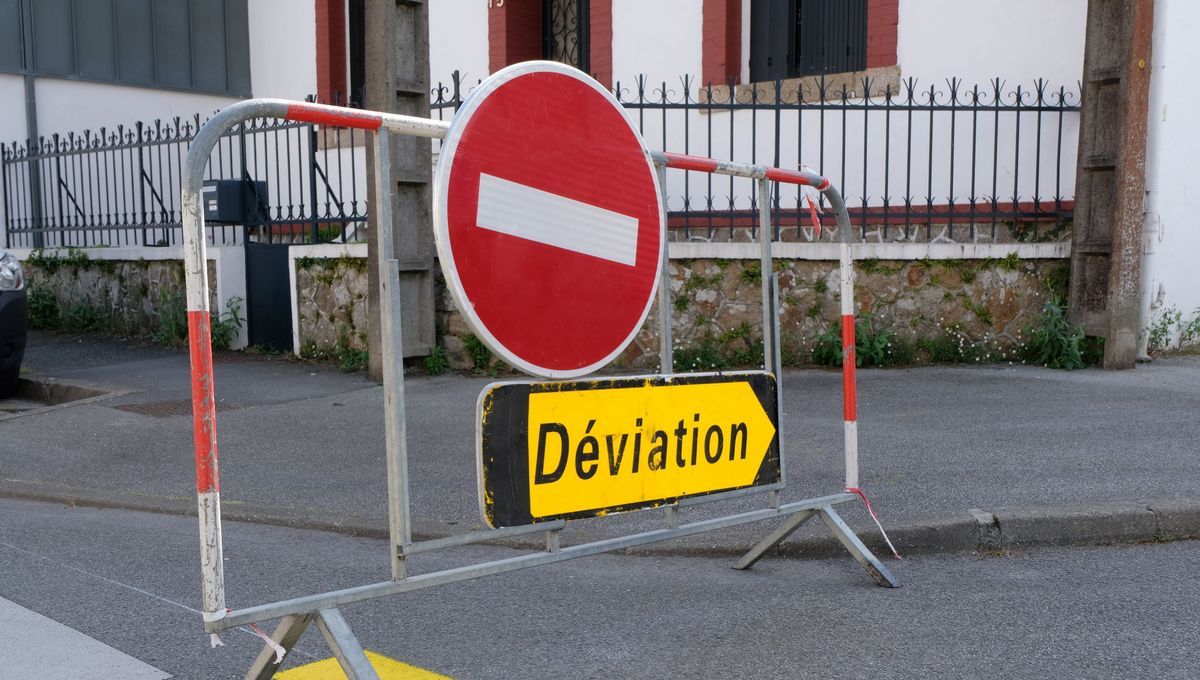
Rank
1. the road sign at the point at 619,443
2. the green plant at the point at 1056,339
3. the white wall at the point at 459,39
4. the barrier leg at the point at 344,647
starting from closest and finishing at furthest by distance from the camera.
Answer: the barrier leg at the point at 344,647 < the road sign at the point at 619,443 < the green plant at the point at 1056,339 < the white wall at the point at 459,39


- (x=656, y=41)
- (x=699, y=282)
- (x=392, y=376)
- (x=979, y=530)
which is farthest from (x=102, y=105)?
(x=392, y=376)

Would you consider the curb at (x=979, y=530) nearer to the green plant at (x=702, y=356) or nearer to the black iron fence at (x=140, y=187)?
the green plant at (x=702, y=356)

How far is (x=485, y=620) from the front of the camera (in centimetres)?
382

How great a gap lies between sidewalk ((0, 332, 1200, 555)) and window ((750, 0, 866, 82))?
3.93 m

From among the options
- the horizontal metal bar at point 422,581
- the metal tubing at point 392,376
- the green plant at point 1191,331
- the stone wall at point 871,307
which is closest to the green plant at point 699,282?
the stone wall at point 871,307

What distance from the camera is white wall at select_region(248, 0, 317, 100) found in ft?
53.3

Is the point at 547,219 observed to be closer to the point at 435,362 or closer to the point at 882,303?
the point at 435,362

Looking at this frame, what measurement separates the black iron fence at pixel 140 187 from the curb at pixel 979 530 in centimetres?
623

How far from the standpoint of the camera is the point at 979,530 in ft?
15.7

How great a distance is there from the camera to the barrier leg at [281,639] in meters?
2.80

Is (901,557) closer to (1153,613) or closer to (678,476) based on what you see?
(1153,613)

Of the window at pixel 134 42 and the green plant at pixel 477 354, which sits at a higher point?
the window at pixel 134 42

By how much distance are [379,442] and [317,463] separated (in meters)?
0.59

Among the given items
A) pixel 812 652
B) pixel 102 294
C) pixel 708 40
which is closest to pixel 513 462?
pixel 812 652
